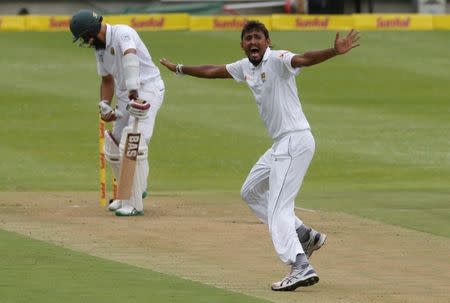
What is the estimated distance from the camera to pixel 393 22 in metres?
37.7

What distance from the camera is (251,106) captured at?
83.8 feet

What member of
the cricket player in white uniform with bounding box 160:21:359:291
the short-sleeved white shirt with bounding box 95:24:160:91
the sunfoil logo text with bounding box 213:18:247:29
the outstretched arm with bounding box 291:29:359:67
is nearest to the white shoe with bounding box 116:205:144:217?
the short-sleeved white shirt with bounding box 95:24:160:91

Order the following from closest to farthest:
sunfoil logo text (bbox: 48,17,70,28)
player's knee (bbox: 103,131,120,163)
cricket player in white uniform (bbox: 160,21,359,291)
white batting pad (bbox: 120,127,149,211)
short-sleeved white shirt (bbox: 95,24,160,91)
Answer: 1. cricket player in white uniform (bbox: 160,21,359,291)
2. short-sleeved white shirt (bbox: 95,24,160,91)
3. white batting pad (bbox: 120,127,149,211)
4. player's knee (bbox: 103,131,120,163)
5. sunfoil logo text (bbox: 48,17,70,28)

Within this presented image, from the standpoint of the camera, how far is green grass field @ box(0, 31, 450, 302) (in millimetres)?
18453

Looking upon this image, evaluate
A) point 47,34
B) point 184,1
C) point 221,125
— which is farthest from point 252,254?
point 184,1

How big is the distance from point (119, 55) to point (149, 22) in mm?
22974

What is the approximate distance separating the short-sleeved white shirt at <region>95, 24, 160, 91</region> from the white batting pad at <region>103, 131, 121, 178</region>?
548 mm

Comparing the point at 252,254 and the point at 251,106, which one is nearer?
the point at 252,254

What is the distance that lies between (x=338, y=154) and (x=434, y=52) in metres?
12.2

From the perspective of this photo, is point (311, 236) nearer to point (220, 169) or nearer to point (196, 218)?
point (196, 218)

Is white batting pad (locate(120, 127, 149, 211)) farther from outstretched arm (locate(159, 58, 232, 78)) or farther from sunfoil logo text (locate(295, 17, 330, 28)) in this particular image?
sunfoil logo text (locate(295, 17, 330, 28))

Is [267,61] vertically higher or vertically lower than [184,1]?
higher

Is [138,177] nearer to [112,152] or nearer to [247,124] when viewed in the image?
[112,152]

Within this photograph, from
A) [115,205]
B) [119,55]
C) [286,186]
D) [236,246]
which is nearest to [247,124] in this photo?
[115,205]
